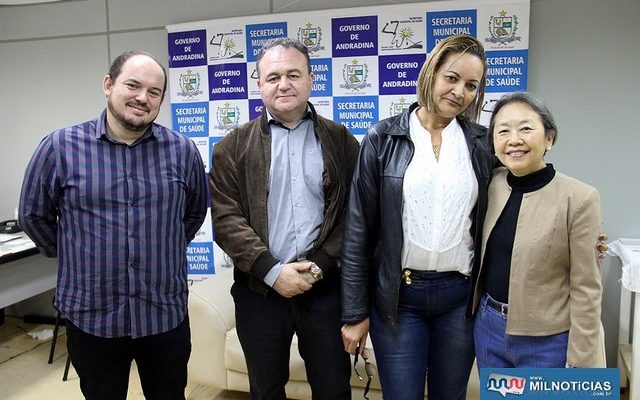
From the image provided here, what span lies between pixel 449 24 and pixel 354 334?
6.17 ft

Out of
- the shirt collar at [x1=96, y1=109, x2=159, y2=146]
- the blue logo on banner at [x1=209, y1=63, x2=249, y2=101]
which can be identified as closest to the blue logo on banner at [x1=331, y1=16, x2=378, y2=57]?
the blue logo on banner at [x1=209, y1=63, x2=249, y2=101]

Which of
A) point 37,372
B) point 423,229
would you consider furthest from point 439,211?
point 37,372

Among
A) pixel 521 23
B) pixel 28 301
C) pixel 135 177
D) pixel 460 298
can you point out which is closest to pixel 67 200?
pixel 135 177

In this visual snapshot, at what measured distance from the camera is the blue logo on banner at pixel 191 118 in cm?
309

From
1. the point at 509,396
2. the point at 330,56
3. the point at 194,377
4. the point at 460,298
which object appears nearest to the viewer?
the point at 509,396

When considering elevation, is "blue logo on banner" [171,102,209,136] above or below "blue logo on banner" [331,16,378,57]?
below

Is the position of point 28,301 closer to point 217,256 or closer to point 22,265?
point 22,265

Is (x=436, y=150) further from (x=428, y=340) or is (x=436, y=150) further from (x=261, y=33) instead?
(x=261, y=33)

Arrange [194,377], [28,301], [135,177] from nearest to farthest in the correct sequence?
1. [135,177]
2. [194,377]
3. [28,301]

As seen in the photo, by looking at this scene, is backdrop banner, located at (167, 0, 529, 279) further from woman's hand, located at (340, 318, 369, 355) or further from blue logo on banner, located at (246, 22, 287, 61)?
woman's hand, located at (340, 318, 369, 355)

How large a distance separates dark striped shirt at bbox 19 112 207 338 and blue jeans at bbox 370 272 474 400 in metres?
0.73

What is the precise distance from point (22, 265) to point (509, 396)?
312 centimetres

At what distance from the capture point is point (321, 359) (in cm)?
159

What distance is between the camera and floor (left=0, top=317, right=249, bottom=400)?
8.70 ft
